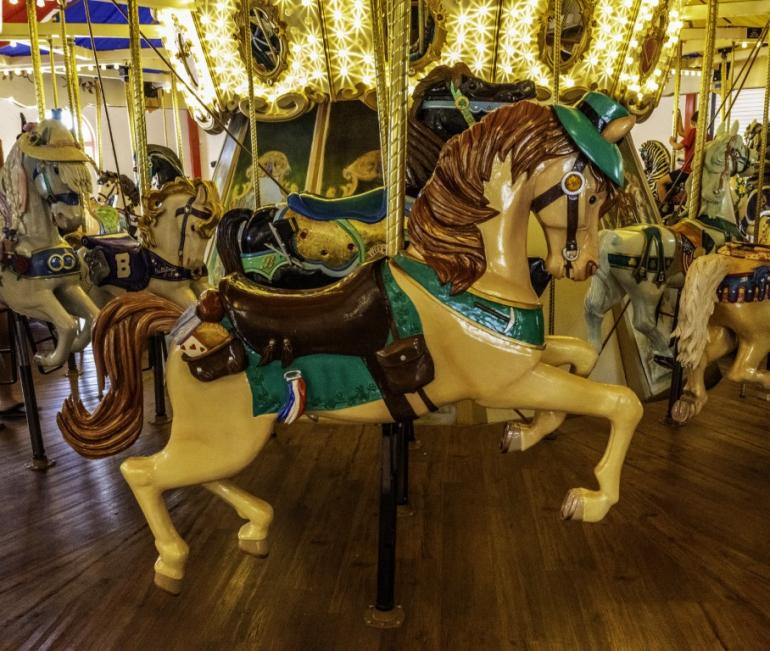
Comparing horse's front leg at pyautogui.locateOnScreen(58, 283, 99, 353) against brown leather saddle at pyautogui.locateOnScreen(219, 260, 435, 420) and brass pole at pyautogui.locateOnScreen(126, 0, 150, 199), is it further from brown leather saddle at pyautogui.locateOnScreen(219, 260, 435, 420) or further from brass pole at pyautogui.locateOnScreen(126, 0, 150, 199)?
brown leather saddle at pyautogui.locateOnScreen(219, 260, 435, 420)

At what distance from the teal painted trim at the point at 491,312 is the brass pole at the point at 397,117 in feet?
0.46

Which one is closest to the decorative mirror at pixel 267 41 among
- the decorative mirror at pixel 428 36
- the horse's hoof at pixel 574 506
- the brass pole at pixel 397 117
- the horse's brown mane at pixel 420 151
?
the decorative mirror at pixel 428 36

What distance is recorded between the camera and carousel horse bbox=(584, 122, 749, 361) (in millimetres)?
3178

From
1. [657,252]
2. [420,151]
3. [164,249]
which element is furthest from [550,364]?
[164,249]

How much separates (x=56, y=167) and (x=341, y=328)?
1858 mm

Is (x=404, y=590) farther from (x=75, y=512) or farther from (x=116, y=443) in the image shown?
(x=75, y=512)

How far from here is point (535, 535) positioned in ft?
7.51

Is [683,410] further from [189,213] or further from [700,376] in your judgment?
[189,213]

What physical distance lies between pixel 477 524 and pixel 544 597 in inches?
18.6

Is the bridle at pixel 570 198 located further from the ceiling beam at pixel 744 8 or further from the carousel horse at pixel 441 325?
the ceiling beam at pixel 744 8

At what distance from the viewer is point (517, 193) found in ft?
4.77

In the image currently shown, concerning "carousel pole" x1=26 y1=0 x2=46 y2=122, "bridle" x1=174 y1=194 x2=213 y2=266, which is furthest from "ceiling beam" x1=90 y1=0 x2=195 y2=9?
"bridle" x1=174 y1=194 x2=213 y2=266

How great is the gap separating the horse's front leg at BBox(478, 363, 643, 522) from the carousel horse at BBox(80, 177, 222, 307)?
1.93 metres

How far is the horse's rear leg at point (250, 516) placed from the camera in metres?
1.75
